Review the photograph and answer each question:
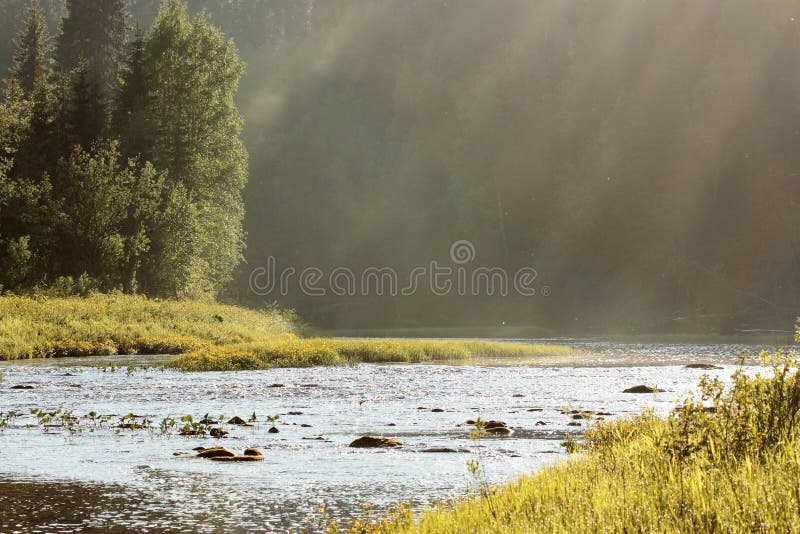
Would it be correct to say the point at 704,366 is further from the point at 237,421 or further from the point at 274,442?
the point at 274,442

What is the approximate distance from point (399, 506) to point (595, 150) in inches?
2930

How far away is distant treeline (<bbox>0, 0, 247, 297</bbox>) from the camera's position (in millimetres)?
54719

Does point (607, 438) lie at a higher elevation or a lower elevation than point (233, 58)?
lower

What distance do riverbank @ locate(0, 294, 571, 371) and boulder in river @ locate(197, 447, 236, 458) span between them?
19805 mm

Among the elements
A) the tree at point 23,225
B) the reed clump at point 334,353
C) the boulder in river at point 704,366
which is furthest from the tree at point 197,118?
the boulder in river at point 704,366

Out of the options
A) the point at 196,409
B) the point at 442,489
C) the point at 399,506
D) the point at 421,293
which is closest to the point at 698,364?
the point at 196,409

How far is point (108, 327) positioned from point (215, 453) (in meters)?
32.1

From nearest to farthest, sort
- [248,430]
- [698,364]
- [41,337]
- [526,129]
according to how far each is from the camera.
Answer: [248,430] → [698,364] → [41,337] → [526,129]

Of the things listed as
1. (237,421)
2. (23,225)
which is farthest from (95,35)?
(237,421)

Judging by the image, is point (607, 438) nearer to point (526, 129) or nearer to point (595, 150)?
point (595, 150)

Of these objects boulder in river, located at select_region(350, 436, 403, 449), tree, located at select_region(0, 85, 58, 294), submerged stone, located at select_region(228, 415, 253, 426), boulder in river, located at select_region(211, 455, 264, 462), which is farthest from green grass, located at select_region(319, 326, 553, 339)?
boulder in river, located at select_region(211, 455, 264, 462)

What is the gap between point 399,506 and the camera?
955 centimetres

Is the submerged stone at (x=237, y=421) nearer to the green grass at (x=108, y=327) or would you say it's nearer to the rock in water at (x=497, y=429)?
the rock in water at (x=497, y=429)

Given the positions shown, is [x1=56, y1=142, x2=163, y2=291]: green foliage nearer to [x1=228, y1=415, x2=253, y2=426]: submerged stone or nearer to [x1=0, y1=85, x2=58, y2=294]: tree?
[x1=0, y1=85, x2=58, y2=294]: tree
